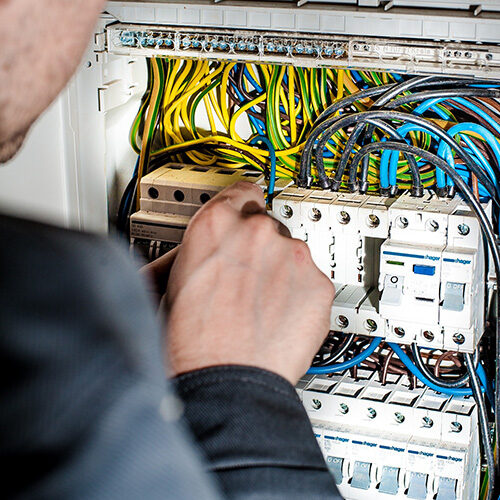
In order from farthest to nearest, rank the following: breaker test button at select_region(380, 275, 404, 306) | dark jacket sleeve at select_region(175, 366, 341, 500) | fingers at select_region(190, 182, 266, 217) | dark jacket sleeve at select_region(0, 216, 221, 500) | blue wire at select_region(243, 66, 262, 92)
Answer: blue wire at select_region(243, 66, 262, 92)
breaker test button at select_region(380, 275, 404, 306)
fingers at select_region(190, 182, 266, 217)
dark jacket sleeve at select_region(175, 366, 341, 500)
dark jacket sleeve at select_region(0, 216, 221, 500)

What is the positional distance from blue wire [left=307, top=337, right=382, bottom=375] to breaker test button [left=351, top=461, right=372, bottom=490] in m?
0.21

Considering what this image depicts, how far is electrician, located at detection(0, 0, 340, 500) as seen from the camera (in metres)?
0.32

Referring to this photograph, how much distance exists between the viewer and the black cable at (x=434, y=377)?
1.88m

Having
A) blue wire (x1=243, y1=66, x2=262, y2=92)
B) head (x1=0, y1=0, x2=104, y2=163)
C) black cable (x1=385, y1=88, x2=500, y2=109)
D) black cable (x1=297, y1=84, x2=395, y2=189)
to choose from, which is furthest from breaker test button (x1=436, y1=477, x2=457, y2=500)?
head (x1=0, y1=0, x2=104, y2=163)

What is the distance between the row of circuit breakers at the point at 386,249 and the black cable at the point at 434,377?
4.2 inches

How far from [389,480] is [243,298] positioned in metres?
1.29

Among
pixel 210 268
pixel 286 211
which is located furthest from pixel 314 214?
pixel 210 268

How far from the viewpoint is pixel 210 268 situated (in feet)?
2.52

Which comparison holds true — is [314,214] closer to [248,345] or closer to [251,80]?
[251,80]

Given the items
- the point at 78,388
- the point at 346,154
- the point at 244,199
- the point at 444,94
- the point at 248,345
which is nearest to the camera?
the point at 78,388

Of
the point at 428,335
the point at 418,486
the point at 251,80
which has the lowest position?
the point at 418,486

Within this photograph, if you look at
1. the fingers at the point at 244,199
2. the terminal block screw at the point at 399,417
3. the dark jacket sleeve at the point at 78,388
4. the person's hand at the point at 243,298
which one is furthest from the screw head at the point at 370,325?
the dark jacket sleeve at the point at 78,388

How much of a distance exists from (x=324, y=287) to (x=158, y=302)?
0.55 feet

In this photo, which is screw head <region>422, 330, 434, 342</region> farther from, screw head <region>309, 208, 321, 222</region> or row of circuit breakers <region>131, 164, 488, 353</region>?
screw head <region>309, 208, 321, 222</region>
